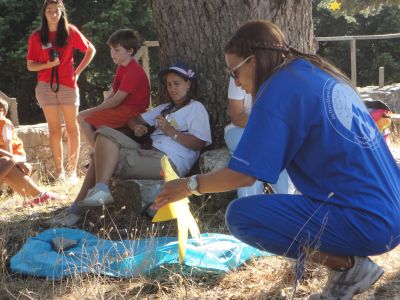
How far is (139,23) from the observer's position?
531 inches

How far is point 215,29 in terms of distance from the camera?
15.2 feet

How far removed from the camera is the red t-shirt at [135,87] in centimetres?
499

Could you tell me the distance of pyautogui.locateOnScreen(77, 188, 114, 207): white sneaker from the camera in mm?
4113

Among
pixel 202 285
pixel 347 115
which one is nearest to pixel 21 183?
pixel 202 285

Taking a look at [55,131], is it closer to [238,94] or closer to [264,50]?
[238,94]

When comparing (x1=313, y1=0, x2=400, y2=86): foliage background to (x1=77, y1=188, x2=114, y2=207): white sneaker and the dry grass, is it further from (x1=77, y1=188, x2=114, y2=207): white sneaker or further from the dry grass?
the dry grass

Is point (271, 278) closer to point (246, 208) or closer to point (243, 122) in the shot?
point (246, 208)

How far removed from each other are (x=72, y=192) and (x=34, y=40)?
158 cm

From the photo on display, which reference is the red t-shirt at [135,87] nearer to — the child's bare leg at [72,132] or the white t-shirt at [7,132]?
the white t-shirt at [7,132]

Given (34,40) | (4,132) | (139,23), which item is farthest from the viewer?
(139,23)

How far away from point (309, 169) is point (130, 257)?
1.18m

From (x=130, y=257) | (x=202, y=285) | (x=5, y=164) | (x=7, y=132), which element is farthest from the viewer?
(x=7, y=132)

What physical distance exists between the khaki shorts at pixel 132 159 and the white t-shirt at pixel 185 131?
8 cm

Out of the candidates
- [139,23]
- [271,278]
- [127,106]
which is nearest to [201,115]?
[127,106]
